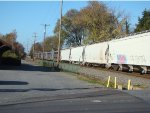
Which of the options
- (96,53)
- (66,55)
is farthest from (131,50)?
(66,55)

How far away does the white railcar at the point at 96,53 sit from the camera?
47.2 meters

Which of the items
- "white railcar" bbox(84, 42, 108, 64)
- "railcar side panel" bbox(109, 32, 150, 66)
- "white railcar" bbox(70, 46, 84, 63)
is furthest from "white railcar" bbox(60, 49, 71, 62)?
"railcar side panel" bbox(109, 32, 150, 66)

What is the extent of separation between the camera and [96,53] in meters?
51.8

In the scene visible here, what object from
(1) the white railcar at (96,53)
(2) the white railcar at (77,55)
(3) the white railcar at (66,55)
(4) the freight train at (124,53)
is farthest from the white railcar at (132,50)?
(3) the white railcar at (66,55)

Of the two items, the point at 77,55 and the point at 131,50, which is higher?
the point at 77,55

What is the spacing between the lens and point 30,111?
477 inches

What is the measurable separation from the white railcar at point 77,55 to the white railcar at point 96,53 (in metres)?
3.89

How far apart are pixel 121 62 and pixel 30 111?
1078 inches

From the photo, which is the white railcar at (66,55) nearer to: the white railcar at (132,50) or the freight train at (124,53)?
the freight train at (124,53)

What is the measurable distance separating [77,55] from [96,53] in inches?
648

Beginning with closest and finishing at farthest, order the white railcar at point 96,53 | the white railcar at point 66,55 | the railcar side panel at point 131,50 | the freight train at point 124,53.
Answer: the railcar side panel at point 131,50 → the freight train at point 124,53 → the white railcar at point 96,53 → the white railcar at point 66,55

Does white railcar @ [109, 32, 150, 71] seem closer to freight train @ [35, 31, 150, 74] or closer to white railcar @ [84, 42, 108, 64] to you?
freight train @ [35, 31, 150, 74]

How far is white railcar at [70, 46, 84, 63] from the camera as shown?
65062 millimetres

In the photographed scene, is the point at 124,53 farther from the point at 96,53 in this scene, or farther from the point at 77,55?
the point at 77,55
